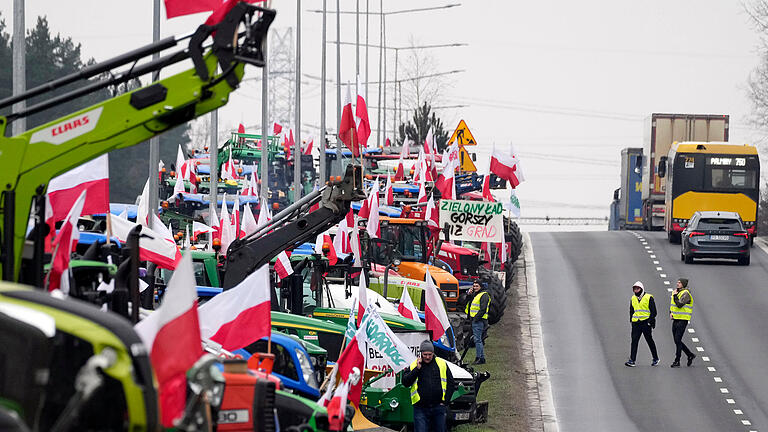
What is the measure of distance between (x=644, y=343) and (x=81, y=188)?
1742 cm

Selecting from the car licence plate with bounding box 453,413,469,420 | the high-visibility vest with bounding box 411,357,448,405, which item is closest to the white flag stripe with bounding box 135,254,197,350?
the high-visibility vest with bounding box 411,357,448,405

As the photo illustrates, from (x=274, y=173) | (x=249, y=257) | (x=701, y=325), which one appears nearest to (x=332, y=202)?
(x=249, y=257)

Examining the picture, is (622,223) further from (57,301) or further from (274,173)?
(57,301)

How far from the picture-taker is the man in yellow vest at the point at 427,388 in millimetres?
17156

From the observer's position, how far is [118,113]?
11.2 metres

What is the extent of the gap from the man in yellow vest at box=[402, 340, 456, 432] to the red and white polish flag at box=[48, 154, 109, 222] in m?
4.14

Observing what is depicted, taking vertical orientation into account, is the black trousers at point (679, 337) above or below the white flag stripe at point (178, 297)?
below

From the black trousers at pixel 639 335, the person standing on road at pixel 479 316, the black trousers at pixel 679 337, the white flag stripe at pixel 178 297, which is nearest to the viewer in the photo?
the white flag stripe at pixel 178 297

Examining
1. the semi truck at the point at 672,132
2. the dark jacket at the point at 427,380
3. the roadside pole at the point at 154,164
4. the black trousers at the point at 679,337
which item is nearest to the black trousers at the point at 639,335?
the black trousers at the point at 679,337

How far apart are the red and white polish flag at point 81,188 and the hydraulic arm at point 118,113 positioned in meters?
3.43

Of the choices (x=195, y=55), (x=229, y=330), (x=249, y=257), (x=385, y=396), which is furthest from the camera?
(x=249, y=257)

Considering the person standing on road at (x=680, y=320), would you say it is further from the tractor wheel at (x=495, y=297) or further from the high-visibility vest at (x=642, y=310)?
the tractor wheel at (x=495, y=297)

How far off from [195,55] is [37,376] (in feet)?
13.3

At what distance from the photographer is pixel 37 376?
784 cm
